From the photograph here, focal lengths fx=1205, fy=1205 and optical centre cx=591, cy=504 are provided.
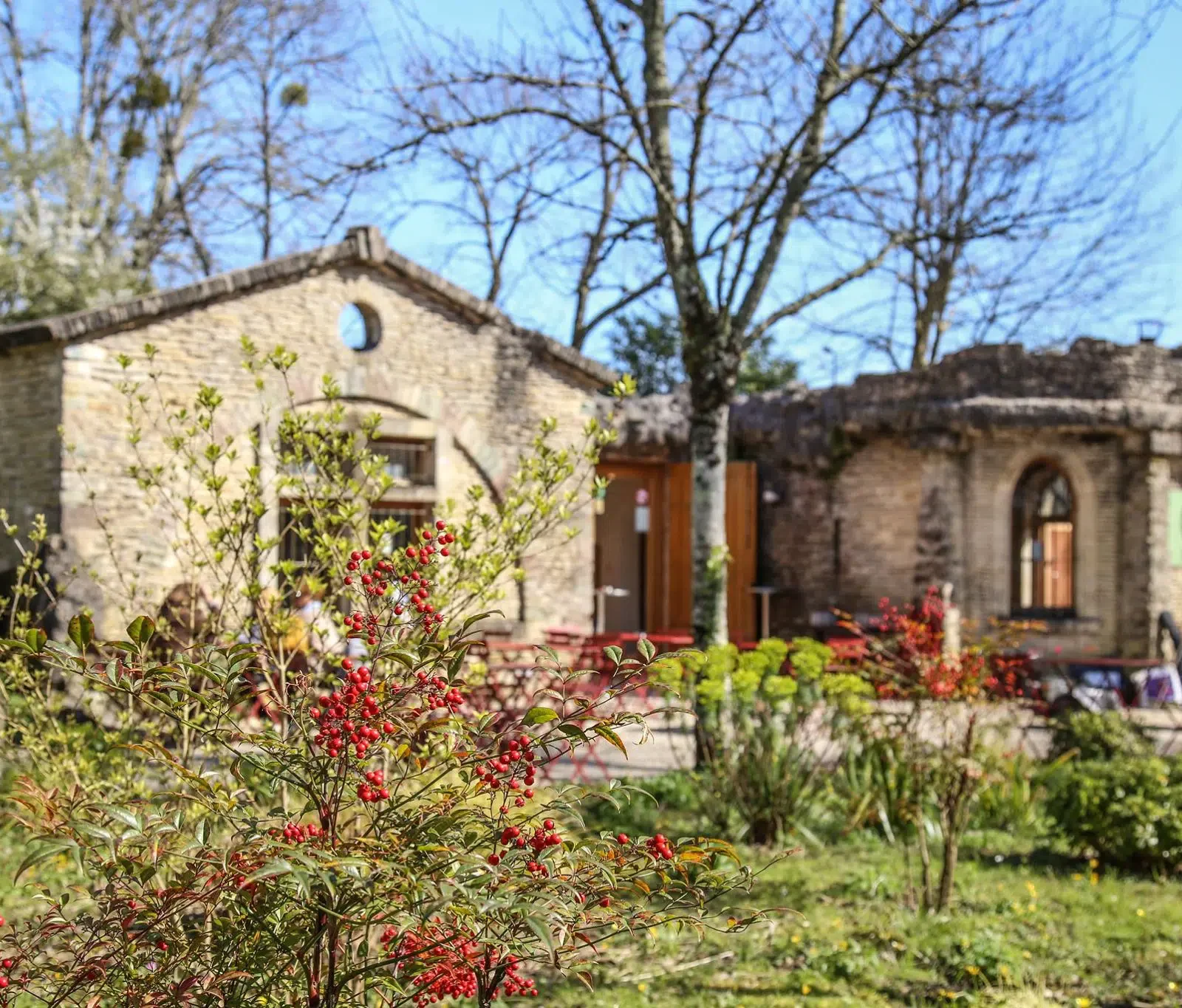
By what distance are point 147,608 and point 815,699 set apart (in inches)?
161

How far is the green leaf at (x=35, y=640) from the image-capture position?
184 cm

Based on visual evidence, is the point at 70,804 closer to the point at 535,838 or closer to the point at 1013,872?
the point at 535,838

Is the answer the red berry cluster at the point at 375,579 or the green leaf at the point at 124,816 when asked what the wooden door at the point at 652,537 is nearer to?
the red berry cluster at the point at 375,579

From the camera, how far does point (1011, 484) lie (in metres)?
14.5

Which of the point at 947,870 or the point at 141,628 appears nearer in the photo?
the point at 141,628

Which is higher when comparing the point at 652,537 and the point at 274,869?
the point at 652,537

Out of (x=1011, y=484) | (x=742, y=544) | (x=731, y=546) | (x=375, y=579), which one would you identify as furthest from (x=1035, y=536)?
(x=375, y=579)

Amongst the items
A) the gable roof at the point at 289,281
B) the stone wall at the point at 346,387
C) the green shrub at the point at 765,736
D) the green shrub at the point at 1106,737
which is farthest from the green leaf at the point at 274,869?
the gable roof at the point at 289,281

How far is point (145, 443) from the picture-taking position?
9.91 metres

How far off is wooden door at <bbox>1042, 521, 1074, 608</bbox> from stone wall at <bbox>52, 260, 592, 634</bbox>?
7613 mm

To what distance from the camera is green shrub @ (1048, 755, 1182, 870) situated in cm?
606

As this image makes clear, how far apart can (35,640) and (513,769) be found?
816 millimetres

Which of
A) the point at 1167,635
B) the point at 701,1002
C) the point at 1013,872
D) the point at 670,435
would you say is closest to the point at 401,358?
the point at 670,435

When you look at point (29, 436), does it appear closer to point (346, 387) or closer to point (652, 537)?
point (346, 387)
